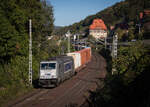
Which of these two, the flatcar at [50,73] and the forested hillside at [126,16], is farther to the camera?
the forested hillside at [126,16]

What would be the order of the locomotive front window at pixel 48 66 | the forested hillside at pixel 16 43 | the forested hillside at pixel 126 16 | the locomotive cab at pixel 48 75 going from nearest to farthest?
the locomotive cab at pixel 48 75
the forested hillside at pixel 16 43
the locomotive front window at pixel 48 66
the forested hillside at pixel 126 16

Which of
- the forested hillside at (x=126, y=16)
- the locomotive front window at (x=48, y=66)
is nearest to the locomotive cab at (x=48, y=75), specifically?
the locomotive front window at (x=48, y=66)

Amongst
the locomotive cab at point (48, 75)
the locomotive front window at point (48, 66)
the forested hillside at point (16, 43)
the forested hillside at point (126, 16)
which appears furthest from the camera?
the forested hillside at point (126, 16)

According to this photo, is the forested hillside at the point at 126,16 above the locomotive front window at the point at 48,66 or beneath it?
above

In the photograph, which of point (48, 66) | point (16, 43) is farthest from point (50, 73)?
point (16, 43)

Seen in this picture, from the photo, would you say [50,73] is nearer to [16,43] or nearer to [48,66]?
[48,66]

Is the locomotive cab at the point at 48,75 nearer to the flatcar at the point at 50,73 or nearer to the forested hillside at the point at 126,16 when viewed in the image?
the flatcar at the point at 50,73

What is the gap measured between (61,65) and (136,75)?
11716 millimetres

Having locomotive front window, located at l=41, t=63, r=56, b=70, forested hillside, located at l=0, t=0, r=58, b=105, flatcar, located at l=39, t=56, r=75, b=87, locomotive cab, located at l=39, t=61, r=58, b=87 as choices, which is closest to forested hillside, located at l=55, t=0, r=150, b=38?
forested hillside, located at l=0, t=0, r=58, b=105

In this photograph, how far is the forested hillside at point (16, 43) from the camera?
68.9ft

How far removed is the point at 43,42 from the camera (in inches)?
1499

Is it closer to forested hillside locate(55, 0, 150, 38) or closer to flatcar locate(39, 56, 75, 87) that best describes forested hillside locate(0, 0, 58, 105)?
flatcar locate(39, 56, 75, 87)

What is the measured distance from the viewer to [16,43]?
2494cm

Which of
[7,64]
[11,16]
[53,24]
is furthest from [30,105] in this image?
[53,24]
